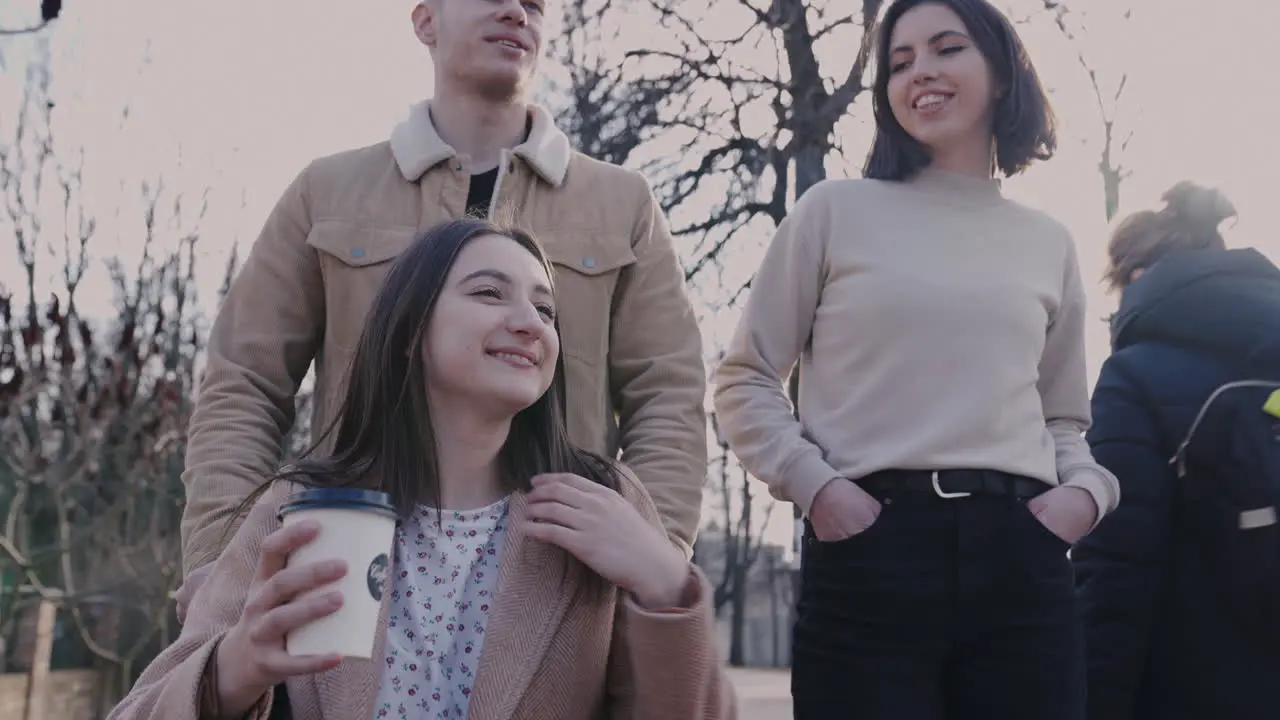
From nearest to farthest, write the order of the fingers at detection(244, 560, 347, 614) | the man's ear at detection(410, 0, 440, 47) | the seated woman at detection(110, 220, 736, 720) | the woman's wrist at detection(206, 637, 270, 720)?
1. the fingers at detection(244, 560, 347, 614)
2. the woman's wrist at detection(206, 637, 270, 720)
3. the seated woman at detection(110, 220, 736, 720)
4. the man's ear at detection(410, 0, 440, 47)

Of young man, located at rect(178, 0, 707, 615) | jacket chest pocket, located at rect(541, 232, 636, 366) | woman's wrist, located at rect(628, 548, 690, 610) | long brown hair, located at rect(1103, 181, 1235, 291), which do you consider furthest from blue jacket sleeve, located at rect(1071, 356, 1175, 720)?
woman's wrist, located at rect(628, 548, 690, 610)

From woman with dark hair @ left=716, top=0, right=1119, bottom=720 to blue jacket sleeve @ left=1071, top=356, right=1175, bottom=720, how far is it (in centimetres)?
42

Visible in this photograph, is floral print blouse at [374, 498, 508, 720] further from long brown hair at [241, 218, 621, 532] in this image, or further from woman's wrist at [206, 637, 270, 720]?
woman's wrist at [206, 637, 270, 720]

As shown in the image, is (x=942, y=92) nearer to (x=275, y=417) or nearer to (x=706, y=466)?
(x=706, y=466)

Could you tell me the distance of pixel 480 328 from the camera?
212 centimetres

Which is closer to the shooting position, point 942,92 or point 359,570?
point 359,570

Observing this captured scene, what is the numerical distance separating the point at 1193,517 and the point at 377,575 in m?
2.31

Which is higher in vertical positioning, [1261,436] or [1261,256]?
[1261,256]

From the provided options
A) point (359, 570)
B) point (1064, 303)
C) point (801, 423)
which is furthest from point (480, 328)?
point (1064, 303)

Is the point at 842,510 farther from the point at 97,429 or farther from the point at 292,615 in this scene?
the point at 97,429

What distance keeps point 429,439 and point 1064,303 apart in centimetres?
146

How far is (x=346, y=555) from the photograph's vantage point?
5.08 ft

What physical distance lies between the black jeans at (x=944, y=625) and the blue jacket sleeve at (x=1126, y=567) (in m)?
0.69

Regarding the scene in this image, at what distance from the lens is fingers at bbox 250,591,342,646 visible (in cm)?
153
